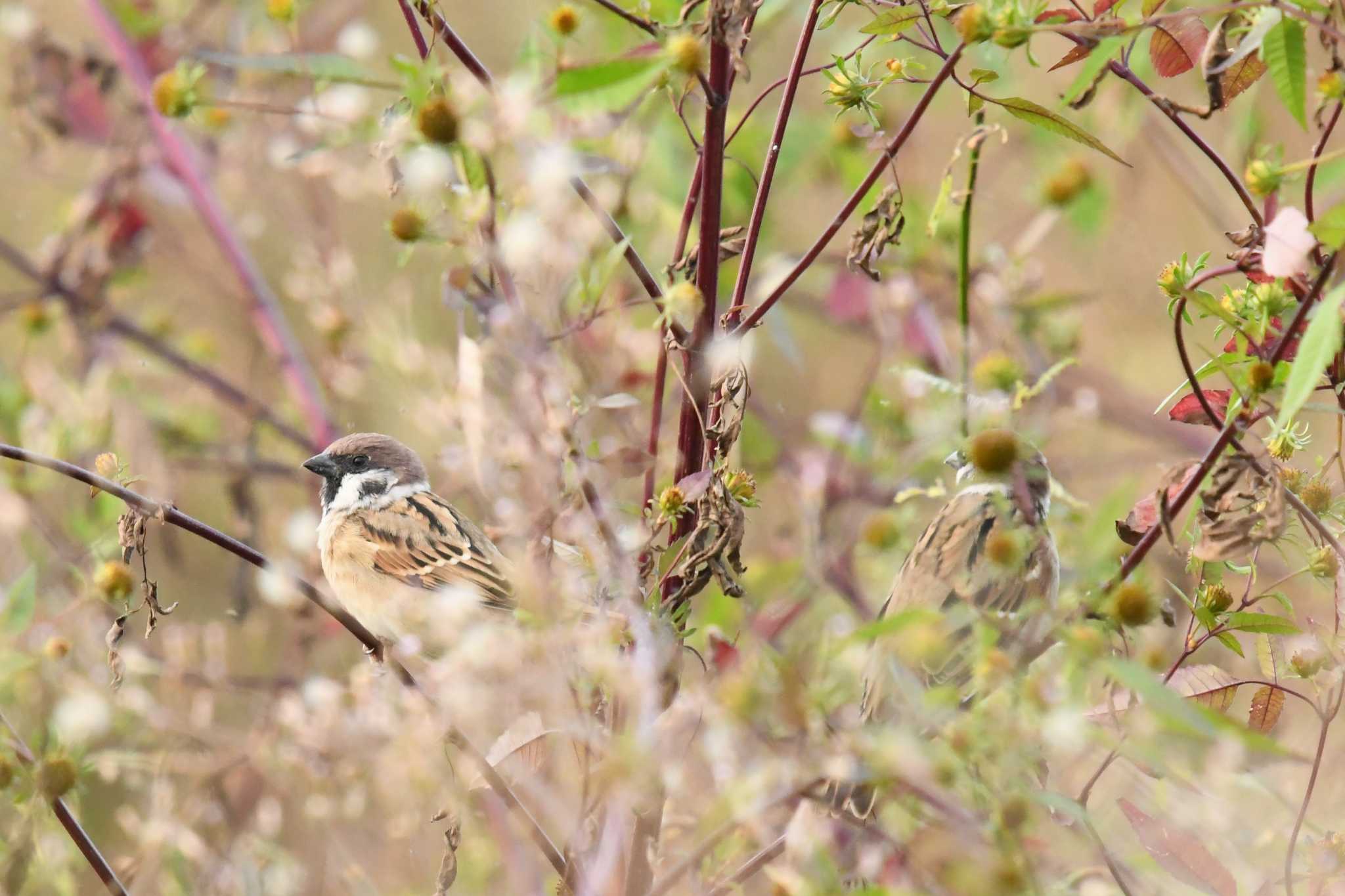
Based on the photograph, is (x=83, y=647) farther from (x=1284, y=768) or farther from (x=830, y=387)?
(x=830, y=387)

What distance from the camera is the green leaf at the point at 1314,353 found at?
138cm

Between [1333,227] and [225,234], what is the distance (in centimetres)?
341

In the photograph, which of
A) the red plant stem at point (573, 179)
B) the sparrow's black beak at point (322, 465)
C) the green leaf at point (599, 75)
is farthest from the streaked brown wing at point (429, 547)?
the green leaf at point (599, 75)

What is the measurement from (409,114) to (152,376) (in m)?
3.13

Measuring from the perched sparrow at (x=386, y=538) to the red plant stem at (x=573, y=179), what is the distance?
6.33 ft

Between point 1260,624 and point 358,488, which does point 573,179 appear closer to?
point 1260,624

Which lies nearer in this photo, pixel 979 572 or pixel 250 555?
pixel 250 555

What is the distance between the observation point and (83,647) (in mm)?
2805

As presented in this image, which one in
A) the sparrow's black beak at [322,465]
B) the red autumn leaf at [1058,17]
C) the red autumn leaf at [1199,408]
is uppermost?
the red autumn leaf at [1058,17]

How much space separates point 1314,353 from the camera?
1415mm

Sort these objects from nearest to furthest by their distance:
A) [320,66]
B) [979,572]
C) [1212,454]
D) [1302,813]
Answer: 1. [1212,454]
2. [1302,813]
3. [320,66]
4. [979,572]

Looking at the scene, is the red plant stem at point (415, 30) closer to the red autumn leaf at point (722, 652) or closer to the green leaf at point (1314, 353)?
the red autumn leaf at point (722, 652)

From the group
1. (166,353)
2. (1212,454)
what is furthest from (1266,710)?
(166,353)

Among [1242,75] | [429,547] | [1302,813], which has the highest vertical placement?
[1242,75]
